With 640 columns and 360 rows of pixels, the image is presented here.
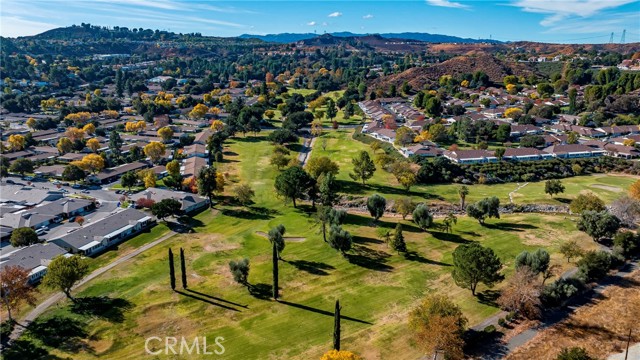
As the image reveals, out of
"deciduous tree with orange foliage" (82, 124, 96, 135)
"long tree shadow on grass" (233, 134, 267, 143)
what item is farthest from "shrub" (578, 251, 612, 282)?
"deciduous tree with orange foliage" (82, 124, 96, 135)

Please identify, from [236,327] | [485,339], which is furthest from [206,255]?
Answer: [485,339]

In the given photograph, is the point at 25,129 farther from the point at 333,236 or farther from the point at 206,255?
the point at 333,236

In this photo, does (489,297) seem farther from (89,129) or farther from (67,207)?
(89,129)

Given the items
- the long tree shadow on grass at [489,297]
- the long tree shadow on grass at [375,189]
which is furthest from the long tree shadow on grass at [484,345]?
the long tree shadow on grass at [375,189]

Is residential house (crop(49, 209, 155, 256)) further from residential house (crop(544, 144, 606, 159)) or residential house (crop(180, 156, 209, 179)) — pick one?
residential house (crop(544, 144, 606, 159))

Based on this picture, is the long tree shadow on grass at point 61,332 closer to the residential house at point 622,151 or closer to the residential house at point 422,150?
the residential house at point 422,150

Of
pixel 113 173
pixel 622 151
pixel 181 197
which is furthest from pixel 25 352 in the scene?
pixel 622 151

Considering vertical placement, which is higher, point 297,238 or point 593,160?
point 593,160
